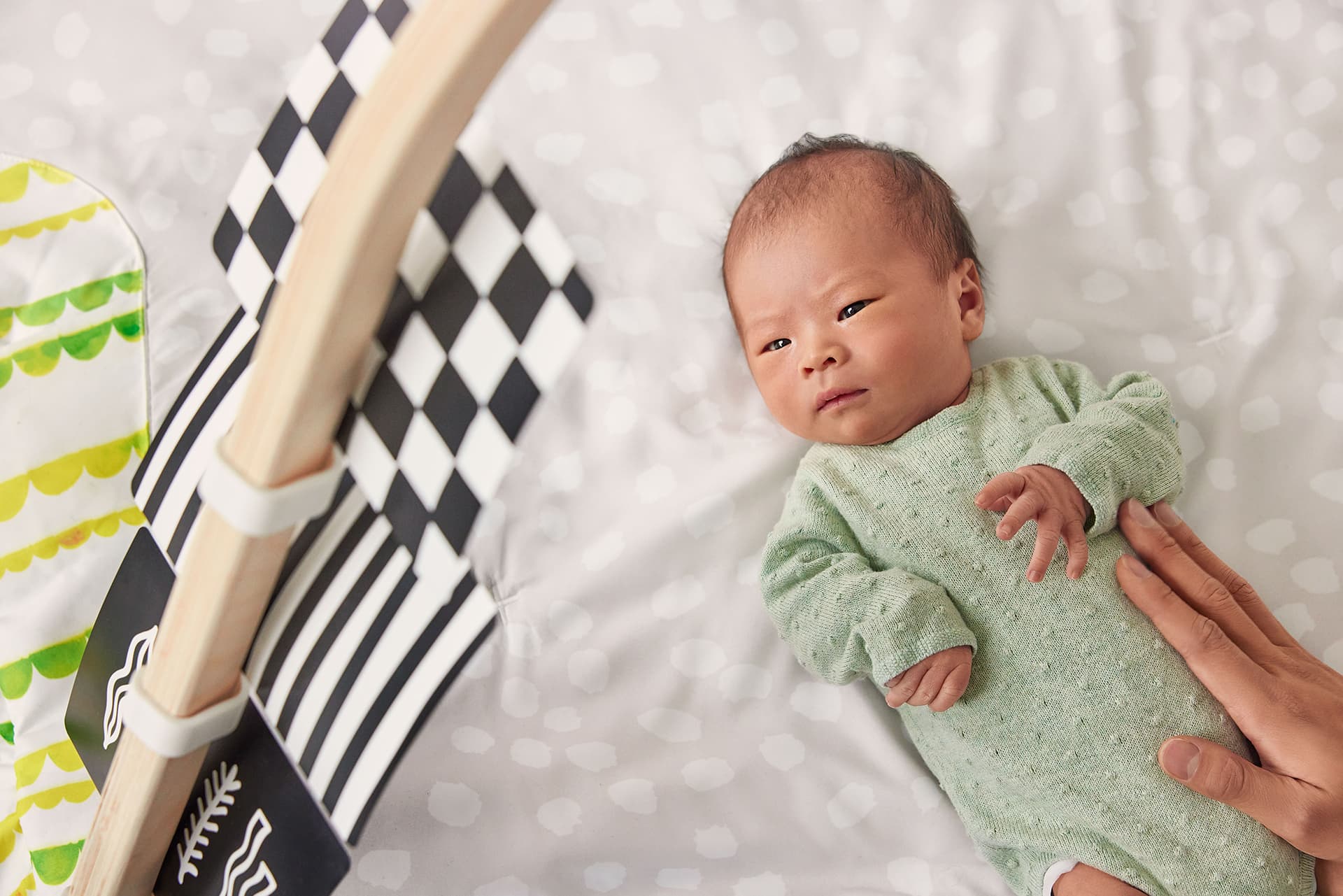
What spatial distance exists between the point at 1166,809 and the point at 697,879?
431mm

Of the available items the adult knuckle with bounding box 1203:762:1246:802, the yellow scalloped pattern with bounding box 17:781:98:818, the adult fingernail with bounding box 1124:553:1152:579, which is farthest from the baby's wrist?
the yellow scalloped pattern with bounding box 17:781:98:818

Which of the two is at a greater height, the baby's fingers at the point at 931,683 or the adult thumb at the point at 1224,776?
the baby's fingers at the point at 931,683

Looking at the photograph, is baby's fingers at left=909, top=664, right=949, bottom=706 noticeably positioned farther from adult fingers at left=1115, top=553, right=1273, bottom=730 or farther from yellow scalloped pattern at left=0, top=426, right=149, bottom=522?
yellow scalloped pattern at left=0, top=426, right=149, bottom=522

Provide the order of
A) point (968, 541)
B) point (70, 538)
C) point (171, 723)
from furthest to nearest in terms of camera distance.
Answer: point (70, 538)
point (968, 541)
point (171, 723)

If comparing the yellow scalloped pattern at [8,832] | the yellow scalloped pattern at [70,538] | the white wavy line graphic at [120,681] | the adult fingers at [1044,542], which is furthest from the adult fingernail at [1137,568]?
the yellow scalloped pattern at [8,832]

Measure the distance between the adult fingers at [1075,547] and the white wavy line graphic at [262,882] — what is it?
0.66 m

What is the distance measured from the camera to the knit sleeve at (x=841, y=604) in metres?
0.88

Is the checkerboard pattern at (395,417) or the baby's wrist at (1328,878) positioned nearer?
the checkerboard pattern at (395,417)

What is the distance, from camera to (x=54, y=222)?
1121mm

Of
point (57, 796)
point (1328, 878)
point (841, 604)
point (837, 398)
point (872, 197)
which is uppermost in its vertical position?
point (872, 197)

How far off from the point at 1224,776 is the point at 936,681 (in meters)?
0.23

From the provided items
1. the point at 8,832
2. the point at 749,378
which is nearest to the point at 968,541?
the point at 749,378

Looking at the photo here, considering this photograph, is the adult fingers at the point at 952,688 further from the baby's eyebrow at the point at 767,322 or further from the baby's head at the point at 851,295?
the baby's eyebrow at the point at 767,322

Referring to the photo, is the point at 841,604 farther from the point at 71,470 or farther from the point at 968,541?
the point at 71,470
